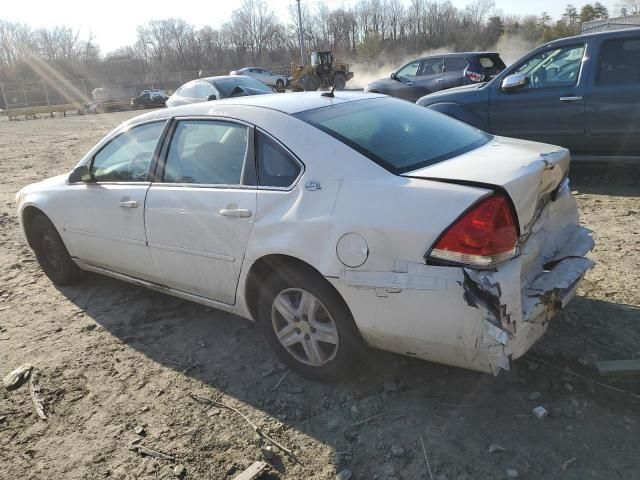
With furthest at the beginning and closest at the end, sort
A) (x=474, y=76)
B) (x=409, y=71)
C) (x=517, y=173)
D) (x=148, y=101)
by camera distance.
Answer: (x=148, y=101) < (x=409, y=71) < (x=474, y=76) < (x=517, y=173)

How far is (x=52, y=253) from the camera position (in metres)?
4.75

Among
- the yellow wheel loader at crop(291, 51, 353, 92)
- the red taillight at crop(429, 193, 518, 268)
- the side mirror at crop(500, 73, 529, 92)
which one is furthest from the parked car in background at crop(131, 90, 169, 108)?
the red taillight at crop(429, 193, 518, 268)

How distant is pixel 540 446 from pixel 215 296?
78.1 inches

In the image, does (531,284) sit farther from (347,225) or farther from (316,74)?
(316,74)

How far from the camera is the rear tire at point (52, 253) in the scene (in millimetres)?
4605

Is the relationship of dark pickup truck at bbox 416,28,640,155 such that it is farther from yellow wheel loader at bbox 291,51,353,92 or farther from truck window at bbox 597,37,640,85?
yellow wheel loader at bbox 291,51,353,92

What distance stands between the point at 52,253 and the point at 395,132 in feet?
11.1

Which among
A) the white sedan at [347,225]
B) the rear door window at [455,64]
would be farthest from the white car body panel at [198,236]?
the rear door window at [455,64]

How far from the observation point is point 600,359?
9.46 feet

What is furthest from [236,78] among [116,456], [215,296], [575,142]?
[116,456]

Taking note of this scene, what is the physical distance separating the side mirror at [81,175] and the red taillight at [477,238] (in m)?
2.94

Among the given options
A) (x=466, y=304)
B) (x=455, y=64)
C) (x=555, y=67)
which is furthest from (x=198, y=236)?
Answer: (x=455, y=64)

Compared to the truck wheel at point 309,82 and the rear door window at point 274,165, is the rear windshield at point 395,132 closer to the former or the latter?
the rear door window at point 274,165

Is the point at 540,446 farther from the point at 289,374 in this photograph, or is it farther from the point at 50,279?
the point at 50,279
